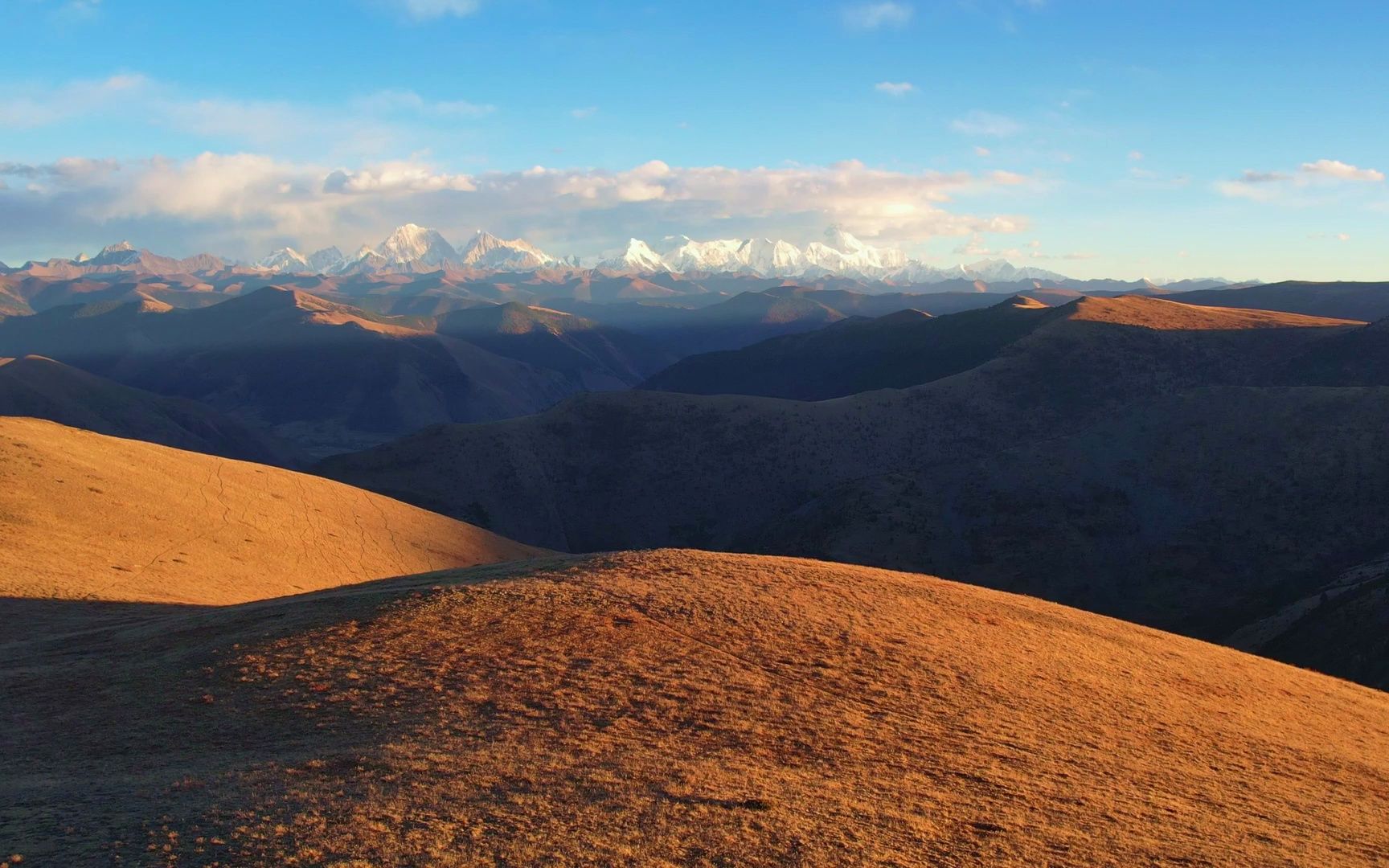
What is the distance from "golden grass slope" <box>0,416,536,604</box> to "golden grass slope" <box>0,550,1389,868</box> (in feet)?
33.5

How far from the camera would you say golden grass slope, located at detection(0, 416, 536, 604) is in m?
36.4

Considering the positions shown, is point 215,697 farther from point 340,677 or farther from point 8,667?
point 8,667

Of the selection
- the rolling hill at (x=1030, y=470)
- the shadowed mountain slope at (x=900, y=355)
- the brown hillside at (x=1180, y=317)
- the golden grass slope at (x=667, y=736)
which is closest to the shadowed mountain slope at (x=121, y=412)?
the rolling hill at (x=1030, y=470)

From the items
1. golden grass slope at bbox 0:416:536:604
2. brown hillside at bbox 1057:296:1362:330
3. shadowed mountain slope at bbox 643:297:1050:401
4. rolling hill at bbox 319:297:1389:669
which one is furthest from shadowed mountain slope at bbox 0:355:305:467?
brown hillside at bbox 1057:296:1362:330

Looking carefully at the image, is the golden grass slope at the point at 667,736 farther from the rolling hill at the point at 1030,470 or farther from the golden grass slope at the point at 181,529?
the rolling hill at the point at 1030,470

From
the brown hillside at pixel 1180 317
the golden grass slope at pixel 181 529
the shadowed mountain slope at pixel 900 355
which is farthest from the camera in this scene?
the shadowed mountain slope at pixel 900 355

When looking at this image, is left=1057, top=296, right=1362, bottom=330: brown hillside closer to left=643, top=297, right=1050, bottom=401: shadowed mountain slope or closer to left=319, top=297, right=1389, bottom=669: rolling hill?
left=319, top=297, right=1389, bottom=669: rolling hill

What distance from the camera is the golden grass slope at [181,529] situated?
36.4m

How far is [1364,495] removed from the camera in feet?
202

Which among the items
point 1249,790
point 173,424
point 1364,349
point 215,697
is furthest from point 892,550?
point 173,424

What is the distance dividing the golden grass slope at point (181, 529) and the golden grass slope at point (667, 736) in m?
10.2

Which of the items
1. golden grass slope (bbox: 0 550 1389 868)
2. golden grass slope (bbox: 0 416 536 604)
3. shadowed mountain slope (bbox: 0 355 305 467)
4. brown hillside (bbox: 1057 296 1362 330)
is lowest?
shadowed mountain slope (bbox: 0 355 305 467)

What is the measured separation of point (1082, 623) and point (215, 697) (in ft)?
77.3

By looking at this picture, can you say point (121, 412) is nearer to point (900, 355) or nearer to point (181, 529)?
point (181, 529)
